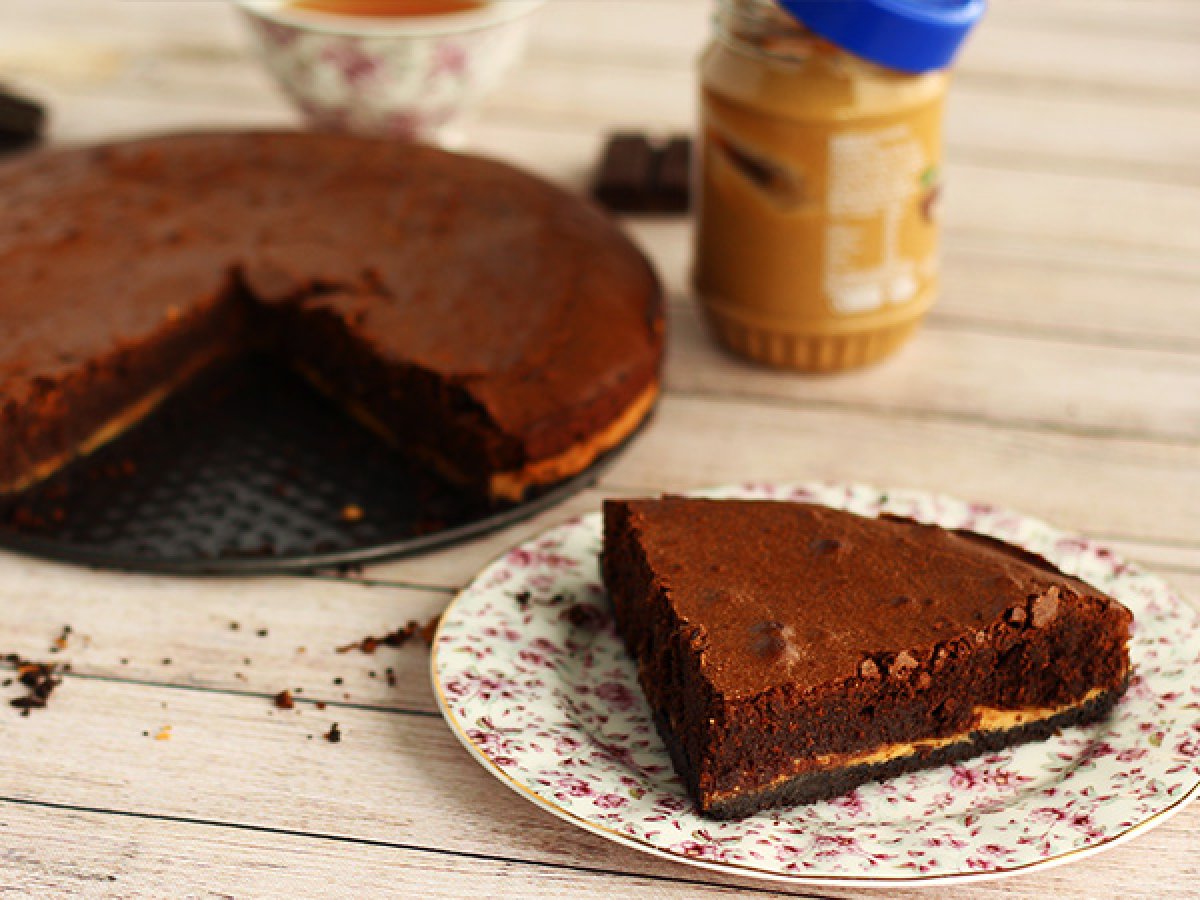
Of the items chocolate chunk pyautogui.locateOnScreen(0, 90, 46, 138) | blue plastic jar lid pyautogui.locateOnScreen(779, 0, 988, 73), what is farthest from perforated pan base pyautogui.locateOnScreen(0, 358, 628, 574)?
chocolate chunk pyautogui.locateOnScreen(0, 90, 46, 138)

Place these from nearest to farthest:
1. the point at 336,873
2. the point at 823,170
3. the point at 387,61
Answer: the point at 336,873
the point at 823,170
the point at 387,61

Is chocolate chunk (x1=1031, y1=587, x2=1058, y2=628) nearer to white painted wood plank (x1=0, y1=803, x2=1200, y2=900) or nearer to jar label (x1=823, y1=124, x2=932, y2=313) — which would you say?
white painted wood plank (x1=0, y1=803, x2=1200, y2=900)

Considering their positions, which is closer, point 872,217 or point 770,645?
point 770,645

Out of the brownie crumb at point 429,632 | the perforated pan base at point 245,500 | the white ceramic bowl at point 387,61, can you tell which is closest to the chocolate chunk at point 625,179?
the white ceramic bowl at point 387,61

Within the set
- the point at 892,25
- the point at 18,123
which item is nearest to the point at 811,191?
the point at 892,25

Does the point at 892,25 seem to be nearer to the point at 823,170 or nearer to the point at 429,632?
the point at 823,170

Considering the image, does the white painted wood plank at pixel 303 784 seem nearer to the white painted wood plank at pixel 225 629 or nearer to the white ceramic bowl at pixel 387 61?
the white painted wood plank at pixel 225 629

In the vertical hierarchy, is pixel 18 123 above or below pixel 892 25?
below
